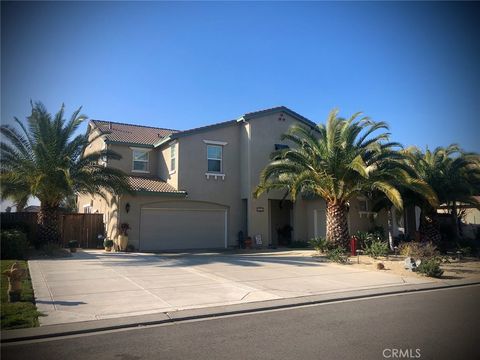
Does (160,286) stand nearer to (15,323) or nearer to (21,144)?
(15,323)

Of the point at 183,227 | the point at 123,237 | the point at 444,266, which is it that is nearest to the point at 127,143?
the point at 183,227

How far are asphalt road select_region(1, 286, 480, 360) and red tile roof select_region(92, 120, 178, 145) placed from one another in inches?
735

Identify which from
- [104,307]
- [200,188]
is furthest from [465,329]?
[200,188]

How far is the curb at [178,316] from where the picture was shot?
658 centimetres

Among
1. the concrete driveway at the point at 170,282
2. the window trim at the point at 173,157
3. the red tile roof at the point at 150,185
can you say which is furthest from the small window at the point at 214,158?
the concrete driveway at the point at 170,282

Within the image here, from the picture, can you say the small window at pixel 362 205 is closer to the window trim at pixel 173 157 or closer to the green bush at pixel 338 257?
the green bush at pixel 338 257

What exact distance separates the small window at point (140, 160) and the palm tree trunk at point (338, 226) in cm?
1244

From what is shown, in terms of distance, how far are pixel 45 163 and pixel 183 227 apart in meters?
8.21

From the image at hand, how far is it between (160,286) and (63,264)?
5995mm

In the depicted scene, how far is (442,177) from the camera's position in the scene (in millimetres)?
20750

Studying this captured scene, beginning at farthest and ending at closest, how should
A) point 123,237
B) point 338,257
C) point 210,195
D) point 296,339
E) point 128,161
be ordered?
1. point 128,161
2. point 210,195
3. point 123,237
4. point 338,257
5. point 296,339

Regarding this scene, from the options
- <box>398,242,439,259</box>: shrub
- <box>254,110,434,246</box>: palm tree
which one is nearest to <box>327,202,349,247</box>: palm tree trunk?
<box>254,110,434,246</box>: palm tree

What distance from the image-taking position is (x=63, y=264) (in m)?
14.7

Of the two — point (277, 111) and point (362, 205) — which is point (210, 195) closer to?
point (277, 111)
